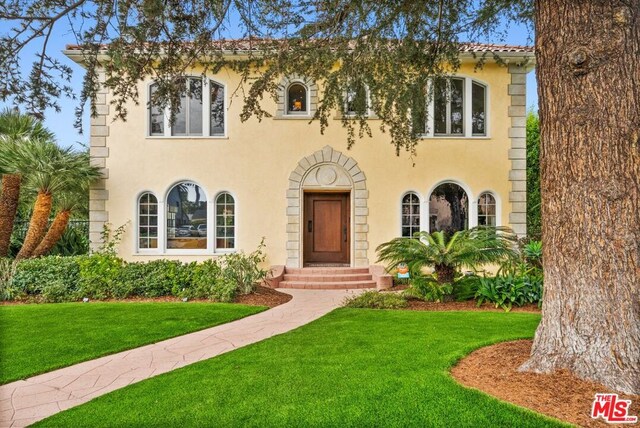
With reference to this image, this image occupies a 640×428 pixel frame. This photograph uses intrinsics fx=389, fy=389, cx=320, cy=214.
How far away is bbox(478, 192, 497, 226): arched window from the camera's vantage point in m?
11.6

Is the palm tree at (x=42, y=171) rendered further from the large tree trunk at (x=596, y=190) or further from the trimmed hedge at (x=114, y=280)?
the large tree trunk at (x=596, y=190)

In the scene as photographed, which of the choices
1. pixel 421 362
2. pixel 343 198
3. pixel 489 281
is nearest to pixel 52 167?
pixel 343 198

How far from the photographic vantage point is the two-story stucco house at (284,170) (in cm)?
1140

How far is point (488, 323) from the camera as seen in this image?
257 inches

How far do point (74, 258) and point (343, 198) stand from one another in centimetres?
745

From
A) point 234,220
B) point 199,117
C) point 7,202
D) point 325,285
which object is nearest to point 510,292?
point 325,285

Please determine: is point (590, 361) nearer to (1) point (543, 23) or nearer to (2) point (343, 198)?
(1) point (543, 23)

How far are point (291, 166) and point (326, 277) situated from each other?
134 inches

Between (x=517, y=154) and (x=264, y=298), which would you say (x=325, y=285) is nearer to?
(x=264, y=298)

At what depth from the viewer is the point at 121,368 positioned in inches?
184

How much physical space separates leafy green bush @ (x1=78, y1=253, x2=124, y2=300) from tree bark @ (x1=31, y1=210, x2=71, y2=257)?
2094 millimetres

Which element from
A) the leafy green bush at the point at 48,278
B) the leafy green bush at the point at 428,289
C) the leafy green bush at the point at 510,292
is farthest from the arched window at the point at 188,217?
the leafy green bush at the point at 510,292

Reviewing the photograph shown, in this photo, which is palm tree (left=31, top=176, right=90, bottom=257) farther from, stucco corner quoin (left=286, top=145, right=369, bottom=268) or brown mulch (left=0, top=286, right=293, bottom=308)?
stucco corner quoin (left=286, top=145, right=369, bottom=268)

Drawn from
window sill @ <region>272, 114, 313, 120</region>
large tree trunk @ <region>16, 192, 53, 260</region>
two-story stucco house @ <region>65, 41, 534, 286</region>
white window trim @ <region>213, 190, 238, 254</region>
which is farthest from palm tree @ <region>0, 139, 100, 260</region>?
window sill @ <region>272, 114, 313, 120</region>
